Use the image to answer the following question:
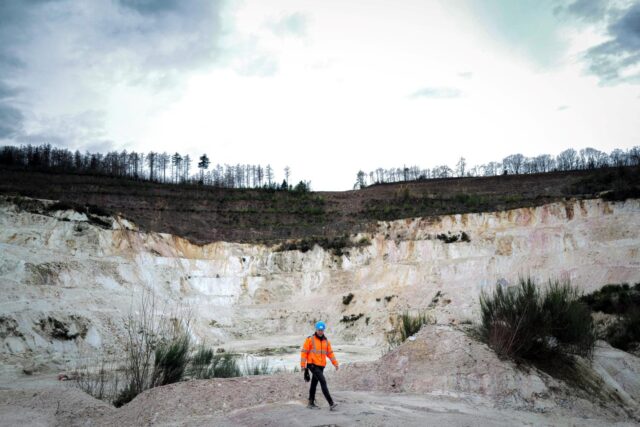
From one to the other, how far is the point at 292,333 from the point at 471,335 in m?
25.4

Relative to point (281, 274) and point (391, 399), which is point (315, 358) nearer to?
point (391, 399)

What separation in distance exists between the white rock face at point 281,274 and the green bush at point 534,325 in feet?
36.8

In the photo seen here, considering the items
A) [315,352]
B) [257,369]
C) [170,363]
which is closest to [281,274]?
[257,369]

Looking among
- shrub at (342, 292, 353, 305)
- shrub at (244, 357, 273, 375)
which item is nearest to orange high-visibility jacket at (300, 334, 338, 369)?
shrub at (244, 357, 273, 375)

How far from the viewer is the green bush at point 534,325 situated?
11156 mm

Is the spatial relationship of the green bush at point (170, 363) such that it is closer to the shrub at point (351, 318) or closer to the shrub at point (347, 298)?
the shrub at point (351, 318)

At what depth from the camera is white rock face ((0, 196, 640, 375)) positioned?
21.7 metres

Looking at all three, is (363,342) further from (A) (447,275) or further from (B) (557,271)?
(B) (557,271)

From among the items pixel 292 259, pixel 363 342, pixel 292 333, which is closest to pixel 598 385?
pixel 363 342

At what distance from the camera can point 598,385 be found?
443 inches

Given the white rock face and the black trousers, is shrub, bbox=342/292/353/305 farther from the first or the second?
the black trousers

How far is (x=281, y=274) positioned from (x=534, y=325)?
31.2 metres

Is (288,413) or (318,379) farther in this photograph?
(318,379)

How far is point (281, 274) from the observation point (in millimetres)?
41156
